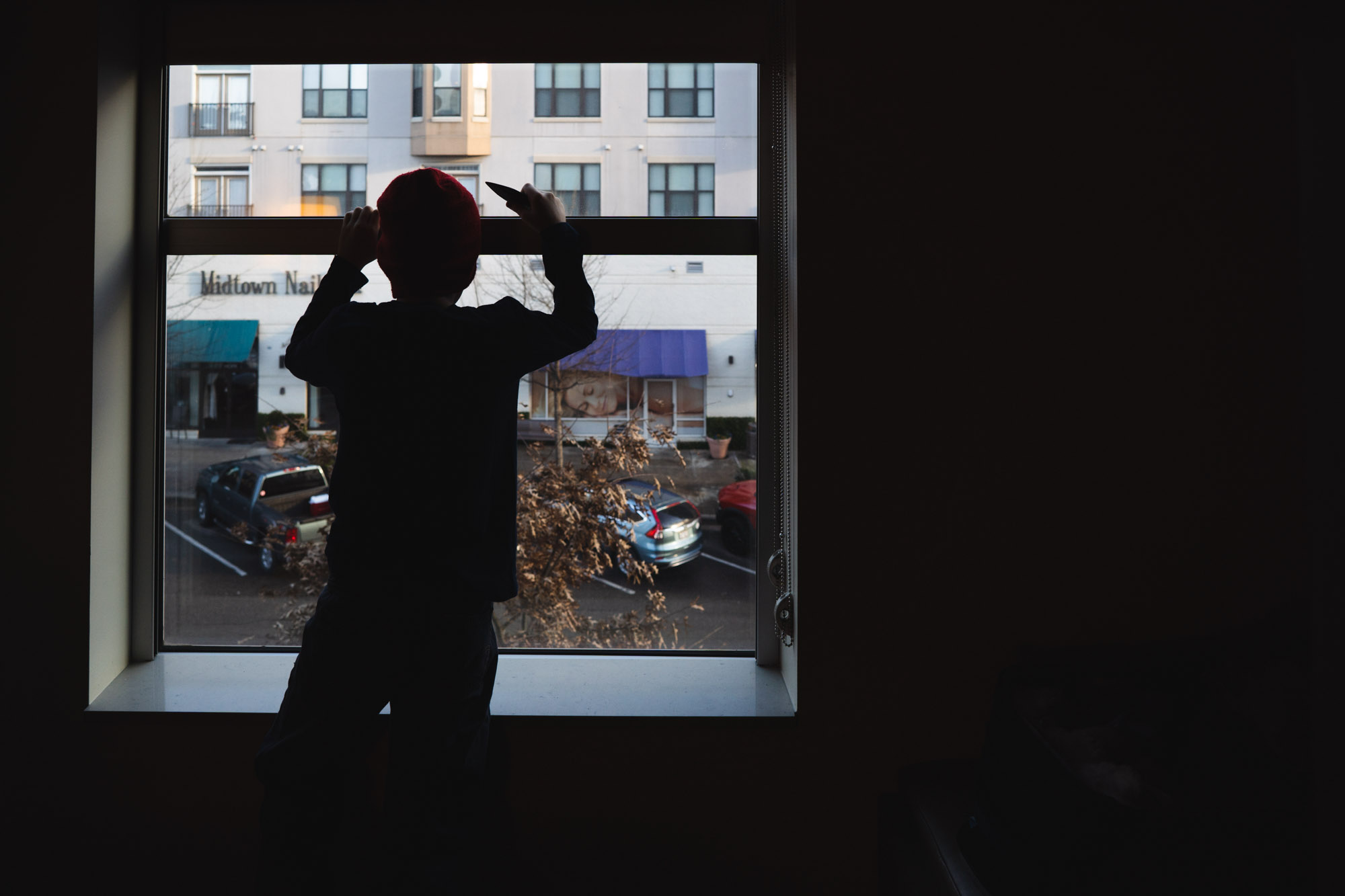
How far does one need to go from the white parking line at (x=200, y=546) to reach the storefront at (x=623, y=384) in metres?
0.68

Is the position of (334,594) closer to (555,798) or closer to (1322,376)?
(555,798)

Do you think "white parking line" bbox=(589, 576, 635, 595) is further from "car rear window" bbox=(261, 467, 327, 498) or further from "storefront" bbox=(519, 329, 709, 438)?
"car rear window" bbox=(261, 467, 327, 498)

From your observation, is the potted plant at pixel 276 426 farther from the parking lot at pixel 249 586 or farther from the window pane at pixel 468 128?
the window pane at pixel 468 128

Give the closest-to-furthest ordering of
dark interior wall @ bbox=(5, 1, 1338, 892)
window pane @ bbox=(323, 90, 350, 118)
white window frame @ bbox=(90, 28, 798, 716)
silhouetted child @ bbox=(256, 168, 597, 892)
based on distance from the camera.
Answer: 1. silhouetted child @ bbox=(256, 168, 597, 892)
2. dark interior wall @ bbox=(5, 1, 1338, 892)
3. white window frame @ bbox=(90, 28, 798, 716)
4. window pane @ bbox=(323, 90, 350, 118)

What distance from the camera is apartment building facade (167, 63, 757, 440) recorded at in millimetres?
1533

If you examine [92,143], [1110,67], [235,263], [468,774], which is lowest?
[468,774]

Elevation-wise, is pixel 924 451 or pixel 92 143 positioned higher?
pixel 92 143

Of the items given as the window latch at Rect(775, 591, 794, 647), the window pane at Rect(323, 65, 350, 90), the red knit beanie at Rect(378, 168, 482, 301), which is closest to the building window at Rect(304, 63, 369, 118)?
the window pane at Rect(323, 65, 350, 90)

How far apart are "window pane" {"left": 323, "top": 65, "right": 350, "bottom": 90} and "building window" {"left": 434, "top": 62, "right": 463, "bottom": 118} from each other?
19 centimetres

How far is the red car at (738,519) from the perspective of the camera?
5.11 feet

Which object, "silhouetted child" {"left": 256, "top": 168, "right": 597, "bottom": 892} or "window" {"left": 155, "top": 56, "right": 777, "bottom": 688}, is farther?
"window" {"left": 155, "top": 56, "right": 777, "bottom": 688}

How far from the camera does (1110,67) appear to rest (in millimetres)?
1341

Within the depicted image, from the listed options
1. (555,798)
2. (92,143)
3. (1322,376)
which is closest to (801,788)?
(555,798)

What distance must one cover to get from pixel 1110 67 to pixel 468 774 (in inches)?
64.6
